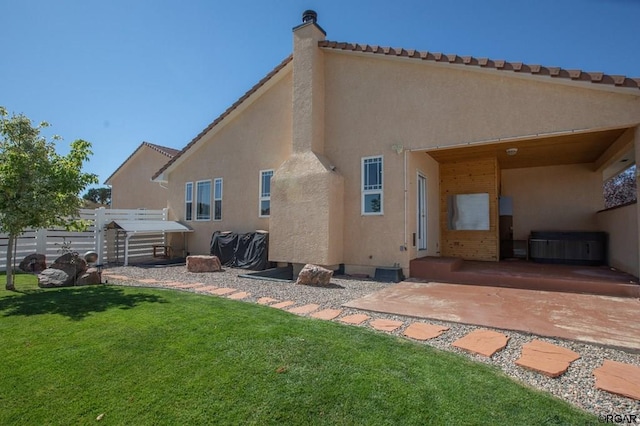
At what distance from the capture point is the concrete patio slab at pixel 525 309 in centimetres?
521

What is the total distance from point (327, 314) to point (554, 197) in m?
12.1

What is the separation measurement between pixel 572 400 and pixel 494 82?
8.39 metres

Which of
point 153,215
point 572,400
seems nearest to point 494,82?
point 572,400

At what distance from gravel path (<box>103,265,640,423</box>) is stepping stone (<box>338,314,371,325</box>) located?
8.4 inches

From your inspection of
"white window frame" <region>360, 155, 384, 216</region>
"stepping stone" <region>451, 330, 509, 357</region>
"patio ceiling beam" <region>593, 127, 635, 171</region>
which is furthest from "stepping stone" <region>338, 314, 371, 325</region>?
"patio ceiling beam" <region>593, 127, 635, 171</region>

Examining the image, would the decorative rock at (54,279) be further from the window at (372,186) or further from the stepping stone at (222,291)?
the window at (372,186)

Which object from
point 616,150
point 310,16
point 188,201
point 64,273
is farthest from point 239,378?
point 188,201

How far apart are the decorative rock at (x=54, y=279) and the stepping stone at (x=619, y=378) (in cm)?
1103

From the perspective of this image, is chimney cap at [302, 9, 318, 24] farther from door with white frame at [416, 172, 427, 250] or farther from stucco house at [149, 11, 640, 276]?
door with white frame at [416, 172, 427, 250]

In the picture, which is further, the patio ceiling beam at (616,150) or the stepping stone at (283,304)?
the patio ceiling beam at (616,150)

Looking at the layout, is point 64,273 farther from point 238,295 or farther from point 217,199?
point 217,199

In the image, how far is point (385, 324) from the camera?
18.7ft

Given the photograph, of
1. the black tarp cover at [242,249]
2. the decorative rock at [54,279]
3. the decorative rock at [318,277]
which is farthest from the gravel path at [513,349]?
the black tarp cover at [242,249]

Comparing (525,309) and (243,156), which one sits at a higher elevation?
(243,156)
